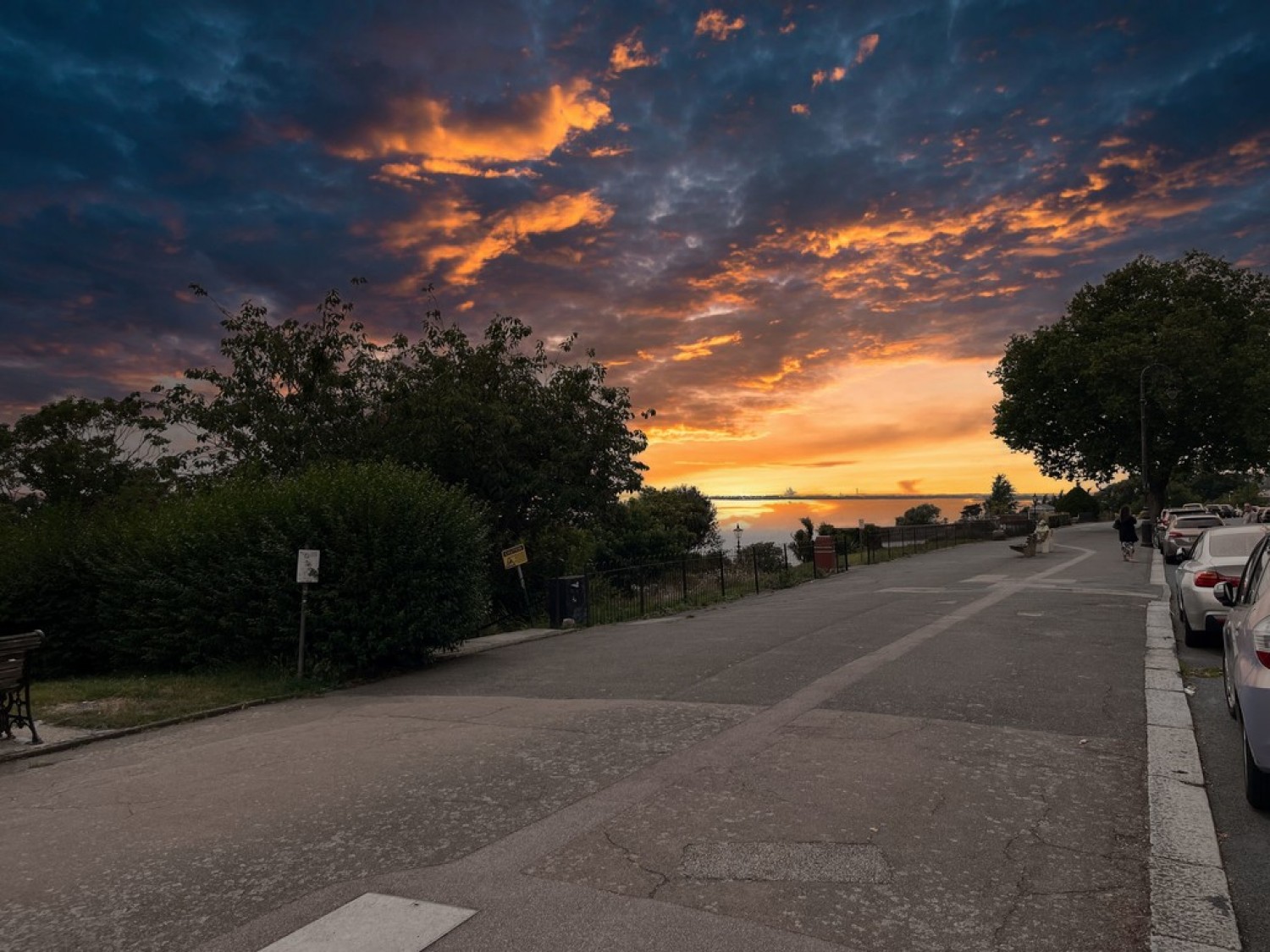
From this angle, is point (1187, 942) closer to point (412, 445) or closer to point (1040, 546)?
point (412, 445)

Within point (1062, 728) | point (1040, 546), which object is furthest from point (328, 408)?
point (1040, 546)

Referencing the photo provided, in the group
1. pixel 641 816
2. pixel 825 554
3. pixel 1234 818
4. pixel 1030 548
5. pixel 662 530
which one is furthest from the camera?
pixel 662 530

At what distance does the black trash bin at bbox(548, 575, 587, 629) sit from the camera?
18.5 m

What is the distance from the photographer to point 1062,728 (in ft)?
23.8

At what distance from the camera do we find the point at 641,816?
528cm

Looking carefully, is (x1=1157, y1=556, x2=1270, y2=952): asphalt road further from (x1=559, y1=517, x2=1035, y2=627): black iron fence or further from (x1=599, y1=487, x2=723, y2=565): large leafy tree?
(x1=599, y1=487, x2=723, y2=565): large leafy tree

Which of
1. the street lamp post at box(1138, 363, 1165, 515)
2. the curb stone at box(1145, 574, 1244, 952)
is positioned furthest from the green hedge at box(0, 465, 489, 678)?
the street lamp post at box(1138, 363, 1165, 515)

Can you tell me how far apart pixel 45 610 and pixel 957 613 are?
17.5m

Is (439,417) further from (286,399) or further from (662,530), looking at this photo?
(662,530)

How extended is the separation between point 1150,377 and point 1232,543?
4601 centimetres

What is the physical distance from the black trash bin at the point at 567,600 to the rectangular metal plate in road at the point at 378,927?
14246mm

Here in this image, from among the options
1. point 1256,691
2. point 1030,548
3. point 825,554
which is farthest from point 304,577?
point 1030,548

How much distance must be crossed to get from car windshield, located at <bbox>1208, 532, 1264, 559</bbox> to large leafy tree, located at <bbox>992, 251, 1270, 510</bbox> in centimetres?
4101

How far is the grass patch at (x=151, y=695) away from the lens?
10078 millimetres
